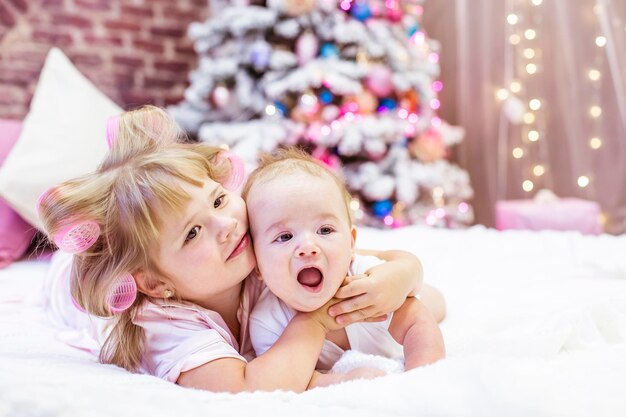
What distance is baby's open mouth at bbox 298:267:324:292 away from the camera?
2.99 ft

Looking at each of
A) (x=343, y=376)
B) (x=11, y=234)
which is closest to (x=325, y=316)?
(x=343, y=376)

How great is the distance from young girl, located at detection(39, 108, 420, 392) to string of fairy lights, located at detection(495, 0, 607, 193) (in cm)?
237

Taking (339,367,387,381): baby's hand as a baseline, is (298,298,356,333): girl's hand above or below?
above

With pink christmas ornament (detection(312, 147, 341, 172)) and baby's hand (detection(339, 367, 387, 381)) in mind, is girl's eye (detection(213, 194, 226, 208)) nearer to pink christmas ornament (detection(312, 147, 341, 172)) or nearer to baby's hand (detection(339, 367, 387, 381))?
baby's hand (detection(339, 367, 387, 381))

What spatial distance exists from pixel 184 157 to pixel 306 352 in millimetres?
393

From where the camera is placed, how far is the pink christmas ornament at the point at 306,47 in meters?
2.63

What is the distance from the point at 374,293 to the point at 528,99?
8.26 feet

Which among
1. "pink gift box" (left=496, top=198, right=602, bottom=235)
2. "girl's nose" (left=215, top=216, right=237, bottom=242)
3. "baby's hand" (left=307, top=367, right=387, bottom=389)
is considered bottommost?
"pink gift box" (left=496, top=198, right=602, bottom=235)

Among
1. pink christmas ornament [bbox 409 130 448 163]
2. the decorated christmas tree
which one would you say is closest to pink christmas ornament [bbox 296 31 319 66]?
the decorated christmas tree

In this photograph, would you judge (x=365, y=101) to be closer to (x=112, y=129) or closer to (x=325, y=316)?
(x=112, y=129)

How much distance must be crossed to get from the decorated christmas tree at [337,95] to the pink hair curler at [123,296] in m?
1.55

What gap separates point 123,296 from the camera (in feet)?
3.13

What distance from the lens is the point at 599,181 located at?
2.92 m

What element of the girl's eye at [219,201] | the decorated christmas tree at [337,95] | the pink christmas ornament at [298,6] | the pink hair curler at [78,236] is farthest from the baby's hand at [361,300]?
the pink christmas ornament at [298,6]
